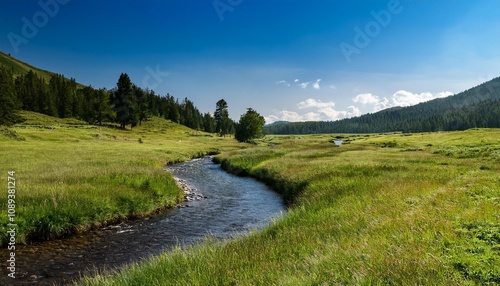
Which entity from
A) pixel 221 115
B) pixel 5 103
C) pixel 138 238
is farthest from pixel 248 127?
pixel 138 238

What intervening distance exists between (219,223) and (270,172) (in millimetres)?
16276

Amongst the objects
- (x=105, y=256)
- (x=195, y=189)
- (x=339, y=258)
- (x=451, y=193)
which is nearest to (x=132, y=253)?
(x=105, y=256)

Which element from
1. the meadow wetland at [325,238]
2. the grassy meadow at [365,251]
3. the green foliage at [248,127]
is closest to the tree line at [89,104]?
the green foliage at [248,127]

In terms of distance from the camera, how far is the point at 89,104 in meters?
119

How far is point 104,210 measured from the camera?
52.4ft

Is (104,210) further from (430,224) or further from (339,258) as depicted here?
(430,224)

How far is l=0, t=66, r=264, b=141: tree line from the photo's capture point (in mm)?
79600

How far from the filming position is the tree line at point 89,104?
79600 mm

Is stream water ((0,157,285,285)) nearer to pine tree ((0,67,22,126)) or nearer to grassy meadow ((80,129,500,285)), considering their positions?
grassy meadow ((80,129,500,285))

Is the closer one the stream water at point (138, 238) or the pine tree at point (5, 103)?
the stream water at point (138, 238)

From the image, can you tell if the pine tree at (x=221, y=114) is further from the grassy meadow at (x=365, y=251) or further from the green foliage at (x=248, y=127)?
the grassy meadow at (x=365, y=251)

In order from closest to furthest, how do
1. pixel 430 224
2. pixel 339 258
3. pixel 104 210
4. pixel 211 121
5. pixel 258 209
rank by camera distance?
pixel 339 258 → pixel 430 224 → pixel 104 210 → pixel 258 209 → pixel 211 121

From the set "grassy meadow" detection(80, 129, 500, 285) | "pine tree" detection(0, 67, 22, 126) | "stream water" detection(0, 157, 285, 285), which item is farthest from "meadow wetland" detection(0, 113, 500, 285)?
"pine tree" detection(0, 67, 22, 126)

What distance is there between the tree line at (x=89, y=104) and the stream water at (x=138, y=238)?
7544 centimetres
